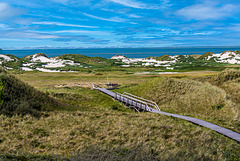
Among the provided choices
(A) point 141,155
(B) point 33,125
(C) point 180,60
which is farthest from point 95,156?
(C) point 180,60

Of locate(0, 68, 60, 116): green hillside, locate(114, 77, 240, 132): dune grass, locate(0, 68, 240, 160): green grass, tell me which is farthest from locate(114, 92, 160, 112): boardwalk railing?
locate(0, 68, 60, 116): green hillside

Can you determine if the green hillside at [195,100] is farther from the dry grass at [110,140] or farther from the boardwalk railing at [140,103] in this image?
the dry grass at [110,140]

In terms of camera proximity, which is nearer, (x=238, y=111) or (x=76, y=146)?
(x=76, y=146)

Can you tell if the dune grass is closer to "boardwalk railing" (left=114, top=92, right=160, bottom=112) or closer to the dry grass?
"boardwalk railing" (left=114, top=92, right=160, bottom=112)

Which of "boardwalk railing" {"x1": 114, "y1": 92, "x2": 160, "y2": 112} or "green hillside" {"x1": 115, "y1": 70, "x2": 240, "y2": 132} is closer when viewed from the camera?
"green hillside" {"x1": 115, "y1": 70, "x2": 240, "y2": 132}

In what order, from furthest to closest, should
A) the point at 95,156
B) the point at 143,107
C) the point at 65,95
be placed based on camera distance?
the point at 65,95 < the point at 143,107 < the point at 95,156

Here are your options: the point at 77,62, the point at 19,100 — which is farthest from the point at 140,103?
the point at 77,62

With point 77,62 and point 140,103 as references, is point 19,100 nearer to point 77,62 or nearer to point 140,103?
point 140,103

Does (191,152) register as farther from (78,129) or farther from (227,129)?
(78,129)
